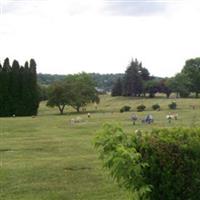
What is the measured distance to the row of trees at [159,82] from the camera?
92188 mm

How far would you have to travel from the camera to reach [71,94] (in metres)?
66.1

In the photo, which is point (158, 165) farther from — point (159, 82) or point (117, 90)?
point (117, 90)

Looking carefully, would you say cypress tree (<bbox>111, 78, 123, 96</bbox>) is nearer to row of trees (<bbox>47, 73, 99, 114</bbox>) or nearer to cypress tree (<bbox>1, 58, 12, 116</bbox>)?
row of trees (<bbox>47, 73, 99, 114</bbox>)

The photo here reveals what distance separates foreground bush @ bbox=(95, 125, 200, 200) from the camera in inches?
314

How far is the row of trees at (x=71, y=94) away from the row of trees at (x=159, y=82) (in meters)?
23.5

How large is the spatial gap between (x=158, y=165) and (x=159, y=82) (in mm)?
90840

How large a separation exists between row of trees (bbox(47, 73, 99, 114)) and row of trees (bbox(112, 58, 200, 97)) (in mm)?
23536

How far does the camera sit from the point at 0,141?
24688 millimetres

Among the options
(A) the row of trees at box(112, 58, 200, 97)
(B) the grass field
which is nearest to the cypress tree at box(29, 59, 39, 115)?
(A) the row of trees at box(112, 58, 200, 97)

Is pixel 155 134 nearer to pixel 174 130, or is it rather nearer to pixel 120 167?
pixel 174 130

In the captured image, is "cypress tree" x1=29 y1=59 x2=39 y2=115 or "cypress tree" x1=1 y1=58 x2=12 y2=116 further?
"cypress tree" x1=29 y1=59 x2=39 y2=115

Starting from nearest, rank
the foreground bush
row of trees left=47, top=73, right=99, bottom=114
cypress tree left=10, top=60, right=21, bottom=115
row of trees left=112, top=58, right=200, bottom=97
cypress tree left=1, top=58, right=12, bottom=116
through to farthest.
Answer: the foreground bush < cypress tree left=1, top=58, right=12, bottom=116 < cypress tree left=10, top=60, right=21, bottom=115 < row of trees left=47, top=73, right=99, bottom=114 < row of trees left=112, top=58, right=200, bottom=97

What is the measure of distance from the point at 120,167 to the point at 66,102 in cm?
5848

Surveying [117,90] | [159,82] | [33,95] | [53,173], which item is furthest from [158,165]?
[117,90]
